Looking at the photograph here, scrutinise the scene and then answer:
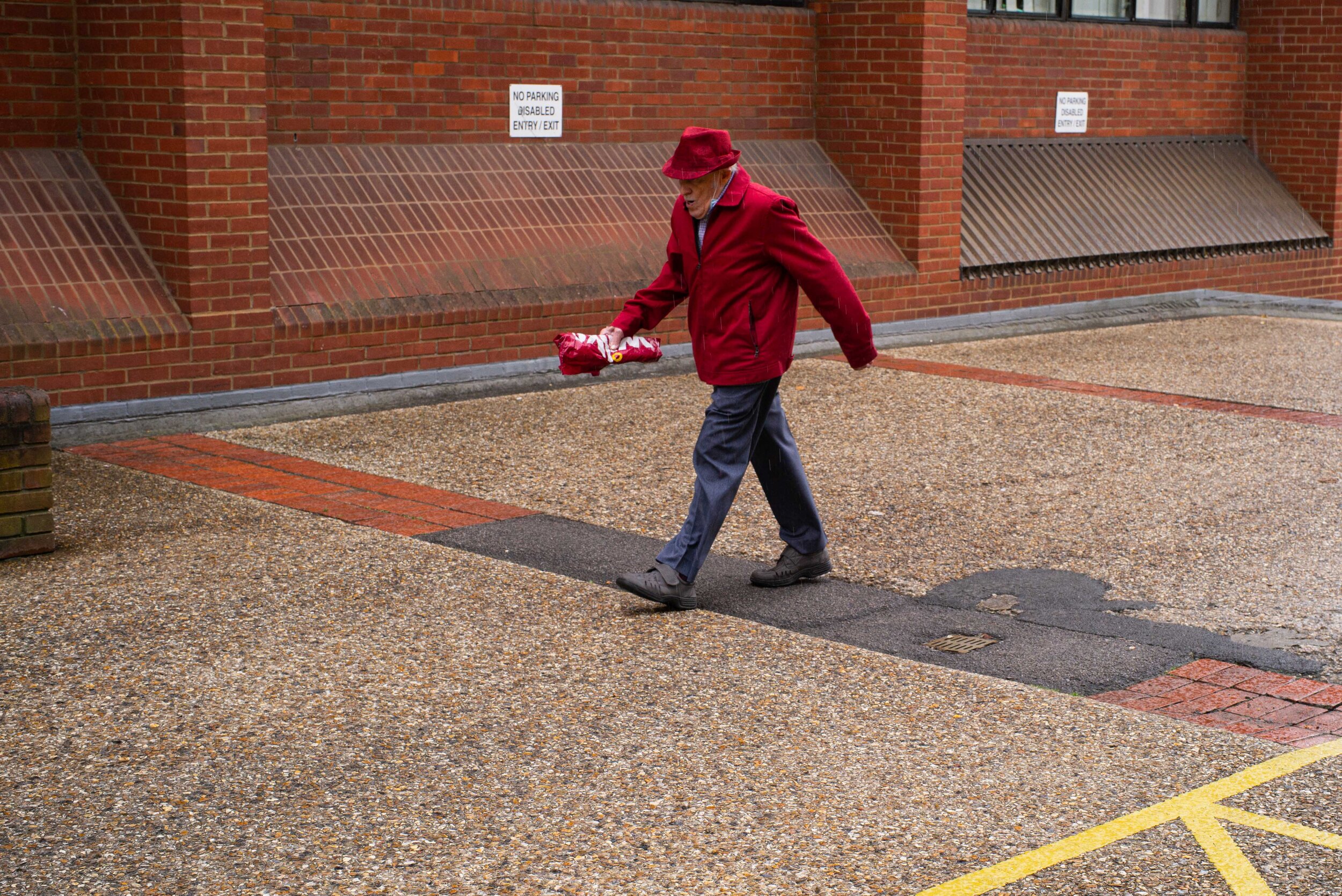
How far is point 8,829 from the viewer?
12.7ft

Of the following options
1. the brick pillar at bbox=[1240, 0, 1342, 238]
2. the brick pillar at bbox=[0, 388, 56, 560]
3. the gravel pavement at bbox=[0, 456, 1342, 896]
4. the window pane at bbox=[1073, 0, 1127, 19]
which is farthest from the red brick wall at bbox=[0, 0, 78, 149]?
the brick pillar at bbox=[1240, 0, 1342, 238]

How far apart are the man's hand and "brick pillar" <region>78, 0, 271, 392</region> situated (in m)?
3.91

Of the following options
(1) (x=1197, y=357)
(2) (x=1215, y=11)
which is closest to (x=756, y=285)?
(1) (x=1197, y=357)

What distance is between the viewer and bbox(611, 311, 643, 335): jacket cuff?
19.3ft

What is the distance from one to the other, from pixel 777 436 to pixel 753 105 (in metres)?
7.25

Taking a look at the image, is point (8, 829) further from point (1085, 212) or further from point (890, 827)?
point (1085, 212)

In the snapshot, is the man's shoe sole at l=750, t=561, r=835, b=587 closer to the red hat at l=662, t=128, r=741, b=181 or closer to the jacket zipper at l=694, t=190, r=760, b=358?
the jacket zipper at l=694, t=190, r=760, b=358

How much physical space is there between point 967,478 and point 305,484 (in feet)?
10.1

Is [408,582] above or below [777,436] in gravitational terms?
below

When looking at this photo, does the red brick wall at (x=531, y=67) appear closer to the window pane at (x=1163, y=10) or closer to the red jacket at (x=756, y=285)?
the window pane at (x=1163, y=10)

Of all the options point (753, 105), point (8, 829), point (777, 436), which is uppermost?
point (753, 105)

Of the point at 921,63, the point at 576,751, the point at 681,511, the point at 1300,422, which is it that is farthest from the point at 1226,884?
the point at 921,63

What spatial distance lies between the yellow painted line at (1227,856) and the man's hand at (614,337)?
8.60 ft

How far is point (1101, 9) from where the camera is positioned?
51.8ft
